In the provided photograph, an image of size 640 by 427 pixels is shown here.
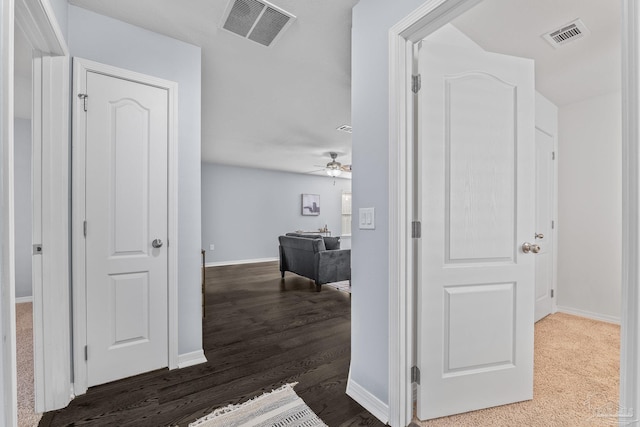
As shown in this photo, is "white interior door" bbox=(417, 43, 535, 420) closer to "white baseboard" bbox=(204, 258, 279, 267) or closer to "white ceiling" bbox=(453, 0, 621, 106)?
"white ceiling" bbox=(453, 0, 621, 106)

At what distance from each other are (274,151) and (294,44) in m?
3.66

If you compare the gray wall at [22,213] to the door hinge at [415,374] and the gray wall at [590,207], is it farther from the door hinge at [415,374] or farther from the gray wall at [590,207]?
the gray wall at [590,207]

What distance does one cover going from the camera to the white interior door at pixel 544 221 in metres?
3.12

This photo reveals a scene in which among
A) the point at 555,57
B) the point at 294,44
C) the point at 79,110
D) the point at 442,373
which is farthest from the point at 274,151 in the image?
the point at 442,373

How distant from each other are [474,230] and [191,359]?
223cm

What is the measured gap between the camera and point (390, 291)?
154cm

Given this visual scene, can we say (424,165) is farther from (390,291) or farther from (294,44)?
(294,44)

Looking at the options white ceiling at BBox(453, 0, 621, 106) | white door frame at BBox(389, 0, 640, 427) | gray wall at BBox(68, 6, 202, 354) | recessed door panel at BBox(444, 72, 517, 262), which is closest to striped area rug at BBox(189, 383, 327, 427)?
white door frame at BBox(389, 0, 640, 427)

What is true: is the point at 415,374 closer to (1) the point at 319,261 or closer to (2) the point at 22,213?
(1) the point at 319,261

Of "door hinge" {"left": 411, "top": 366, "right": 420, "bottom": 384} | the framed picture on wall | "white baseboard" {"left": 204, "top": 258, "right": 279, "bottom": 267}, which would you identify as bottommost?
"white baseboard" {"left": 204, "top": 258, "right": 279, "bottom": 267}

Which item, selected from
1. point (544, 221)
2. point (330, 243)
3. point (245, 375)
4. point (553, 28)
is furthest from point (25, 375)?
point (544, 221)

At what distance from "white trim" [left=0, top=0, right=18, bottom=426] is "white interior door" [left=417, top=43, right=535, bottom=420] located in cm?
166

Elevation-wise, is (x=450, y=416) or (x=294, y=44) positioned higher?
(x=294, y=44)

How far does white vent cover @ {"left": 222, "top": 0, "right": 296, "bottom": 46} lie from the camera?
1.83 metres
